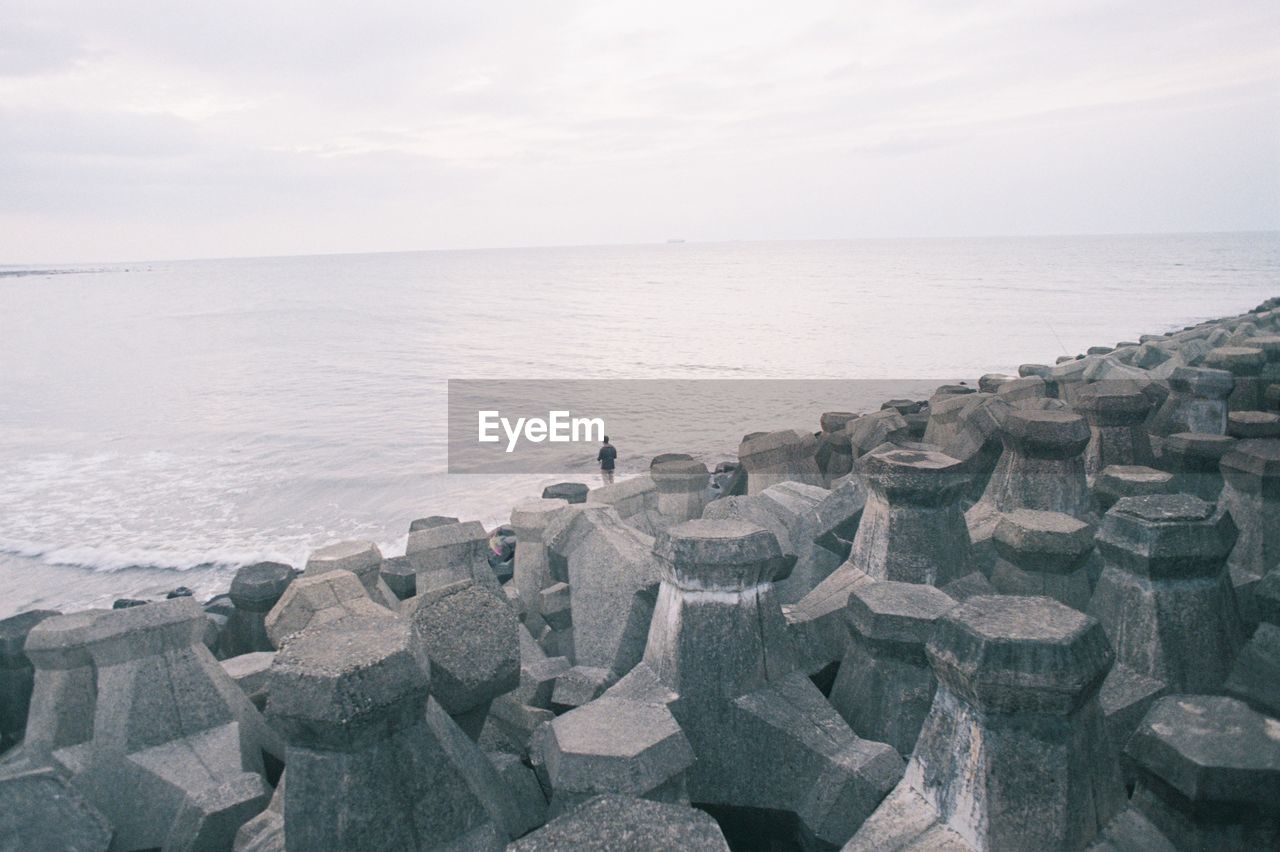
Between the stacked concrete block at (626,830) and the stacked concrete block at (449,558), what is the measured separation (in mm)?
2763

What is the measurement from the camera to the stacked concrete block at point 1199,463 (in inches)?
142

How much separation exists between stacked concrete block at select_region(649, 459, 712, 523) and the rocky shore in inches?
80.5

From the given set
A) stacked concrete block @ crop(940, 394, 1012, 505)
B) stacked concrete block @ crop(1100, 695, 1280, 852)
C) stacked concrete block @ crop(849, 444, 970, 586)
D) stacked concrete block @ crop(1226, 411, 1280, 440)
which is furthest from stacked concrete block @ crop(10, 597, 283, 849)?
stacked concrete block @ crop(1226, 411, 1280, 440)

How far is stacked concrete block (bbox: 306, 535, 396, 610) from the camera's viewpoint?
449 centimetres

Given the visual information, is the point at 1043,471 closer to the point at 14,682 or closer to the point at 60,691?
the point at 60,691

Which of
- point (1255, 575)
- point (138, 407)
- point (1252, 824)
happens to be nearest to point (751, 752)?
point (1252, 824)

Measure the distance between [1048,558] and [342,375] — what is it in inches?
1048

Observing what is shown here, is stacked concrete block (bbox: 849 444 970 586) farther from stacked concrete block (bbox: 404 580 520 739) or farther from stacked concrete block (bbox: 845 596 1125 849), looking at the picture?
stacked concrete block (bbox: 404 580 520 739)

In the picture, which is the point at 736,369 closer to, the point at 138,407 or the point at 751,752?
the point at 138,407

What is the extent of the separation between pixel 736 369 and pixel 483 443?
1157 cm

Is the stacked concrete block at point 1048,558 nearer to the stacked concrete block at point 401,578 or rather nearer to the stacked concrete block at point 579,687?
the stacked concrete block at point 579,687

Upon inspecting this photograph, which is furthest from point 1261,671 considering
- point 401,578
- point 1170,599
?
point 401,578

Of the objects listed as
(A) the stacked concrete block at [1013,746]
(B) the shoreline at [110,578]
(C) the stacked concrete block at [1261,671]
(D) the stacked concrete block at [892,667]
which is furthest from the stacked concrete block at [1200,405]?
(B) the shoreline at [110,578]

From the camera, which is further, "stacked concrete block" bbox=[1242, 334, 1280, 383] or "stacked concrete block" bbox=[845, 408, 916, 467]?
"stacked concrete block" bbox=[845, 408, 916, 467]
